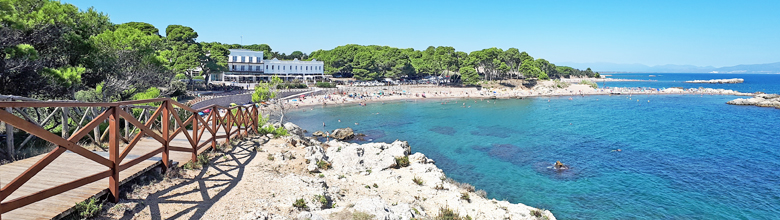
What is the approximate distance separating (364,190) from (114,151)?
799cm

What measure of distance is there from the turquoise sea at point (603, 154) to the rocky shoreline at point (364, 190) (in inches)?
151

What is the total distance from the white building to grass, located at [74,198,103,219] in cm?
6634

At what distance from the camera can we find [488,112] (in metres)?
52.6

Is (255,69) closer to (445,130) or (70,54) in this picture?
(445,130)

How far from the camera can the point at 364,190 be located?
13422 mm

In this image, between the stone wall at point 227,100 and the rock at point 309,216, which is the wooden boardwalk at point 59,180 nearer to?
the rock at point 309,216

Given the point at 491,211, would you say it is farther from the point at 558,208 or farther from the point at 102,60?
the point at 102,60

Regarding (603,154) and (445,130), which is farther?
(445,130)

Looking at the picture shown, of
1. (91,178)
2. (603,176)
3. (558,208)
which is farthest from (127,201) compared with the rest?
(603,176)

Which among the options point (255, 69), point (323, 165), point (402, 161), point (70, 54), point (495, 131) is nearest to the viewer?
point (70, 54)

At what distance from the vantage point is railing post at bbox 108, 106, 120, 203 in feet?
22.0

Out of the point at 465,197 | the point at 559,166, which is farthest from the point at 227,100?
Result: the point at 465,197

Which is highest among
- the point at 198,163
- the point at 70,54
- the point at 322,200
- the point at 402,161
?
the point at 70,54

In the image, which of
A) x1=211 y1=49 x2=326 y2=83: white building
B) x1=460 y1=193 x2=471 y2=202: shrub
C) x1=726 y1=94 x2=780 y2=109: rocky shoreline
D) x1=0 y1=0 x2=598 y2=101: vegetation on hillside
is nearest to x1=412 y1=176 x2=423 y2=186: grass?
x1=460 y1=193 x2=471 y2=202: shrub
